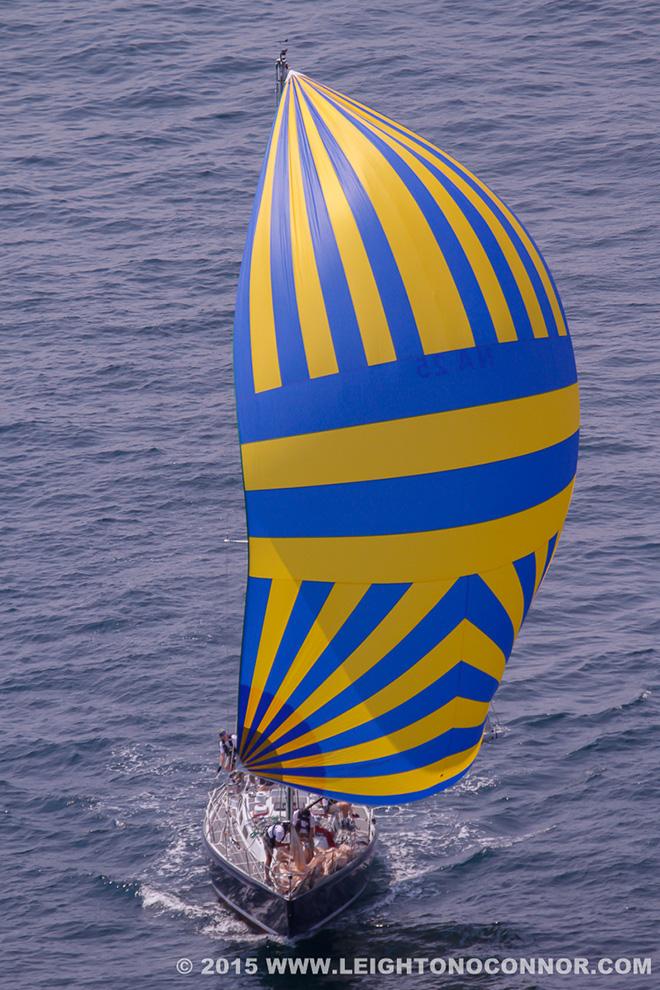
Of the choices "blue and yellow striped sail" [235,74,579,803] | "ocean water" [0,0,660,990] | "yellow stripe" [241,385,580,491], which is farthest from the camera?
"ocean water" [0,0,660,990]

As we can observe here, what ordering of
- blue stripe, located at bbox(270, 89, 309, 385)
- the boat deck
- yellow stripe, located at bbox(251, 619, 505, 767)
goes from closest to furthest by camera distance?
blue stripe, located at bbox(270, 89, 309, 385), yellow stripe, located at bbox(251, 619, 505, 767), the boat deck

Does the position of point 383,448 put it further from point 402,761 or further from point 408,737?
point 402,761

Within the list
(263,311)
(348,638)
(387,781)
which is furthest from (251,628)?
(263,311)

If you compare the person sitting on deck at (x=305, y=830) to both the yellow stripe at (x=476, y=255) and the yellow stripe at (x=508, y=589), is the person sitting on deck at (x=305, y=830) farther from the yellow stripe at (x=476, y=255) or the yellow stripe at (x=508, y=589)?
the yellow stripe at (x=476, y=255)

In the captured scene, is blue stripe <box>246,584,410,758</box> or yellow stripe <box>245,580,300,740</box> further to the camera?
yellow stripe <box>245,580,300,740</box>

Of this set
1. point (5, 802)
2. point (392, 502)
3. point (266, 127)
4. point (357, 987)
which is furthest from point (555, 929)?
point (266, 127)

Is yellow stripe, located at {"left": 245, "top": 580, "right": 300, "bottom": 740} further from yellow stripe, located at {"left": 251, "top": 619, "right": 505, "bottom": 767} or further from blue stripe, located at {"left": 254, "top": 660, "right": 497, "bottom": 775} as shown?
blue stripe, located at {"left": 254, "top": 660, "right": 497, "bottom": 775}

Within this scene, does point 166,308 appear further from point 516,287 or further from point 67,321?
point 516,287

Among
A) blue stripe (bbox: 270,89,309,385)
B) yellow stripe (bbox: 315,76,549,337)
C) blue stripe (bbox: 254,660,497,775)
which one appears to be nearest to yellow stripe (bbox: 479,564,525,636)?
blue stripe (bbox: 254,660,497,775)
